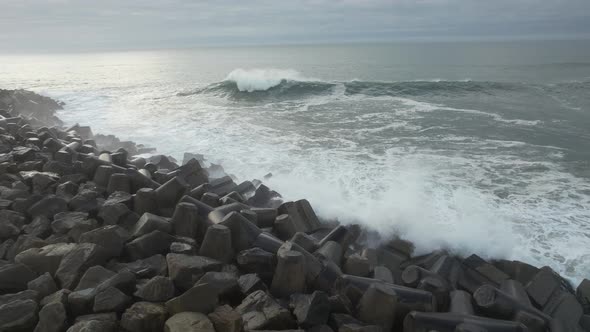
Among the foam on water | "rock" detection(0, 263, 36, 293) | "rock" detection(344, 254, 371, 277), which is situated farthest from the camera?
the foam on water

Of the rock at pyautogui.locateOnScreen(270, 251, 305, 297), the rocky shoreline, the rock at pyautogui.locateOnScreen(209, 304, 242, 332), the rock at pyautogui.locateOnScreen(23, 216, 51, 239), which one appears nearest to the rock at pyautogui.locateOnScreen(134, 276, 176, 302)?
the rocky shoreline

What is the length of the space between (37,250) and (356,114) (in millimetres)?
12519

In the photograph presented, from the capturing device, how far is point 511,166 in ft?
28.6

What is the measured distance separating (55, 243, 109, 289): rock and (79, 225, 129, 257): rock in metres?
0.09

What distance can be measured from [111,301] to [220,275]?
848 mm

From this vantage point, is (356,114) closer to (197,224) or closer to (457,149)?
(457,149)

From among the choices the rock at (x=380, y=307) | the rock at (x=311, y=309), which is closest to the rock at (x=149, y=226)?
the rock at (x=311, y=309)

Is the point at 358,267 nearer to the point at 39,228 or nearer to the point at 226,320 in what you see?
the point at 226,320

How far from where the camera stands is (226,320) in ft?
9.98

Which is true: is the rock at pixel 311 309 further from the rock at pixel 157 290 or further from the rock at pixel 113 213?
the rock at pixel 113 213

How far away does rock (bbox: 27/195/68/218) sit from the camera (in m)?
4.95

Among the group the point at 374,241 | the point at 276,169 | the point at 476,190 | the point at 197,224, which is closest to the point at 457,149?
the point at 476,190

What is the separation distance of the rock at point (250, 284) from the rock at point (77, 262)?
1353mm

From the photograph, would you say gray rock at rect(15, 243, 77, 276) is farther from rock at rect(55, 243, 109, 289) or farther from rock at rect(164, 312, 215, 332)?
rock at rect(164, 312, 215, 332)
